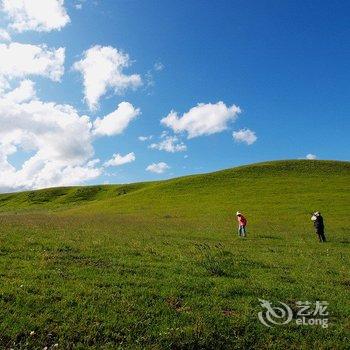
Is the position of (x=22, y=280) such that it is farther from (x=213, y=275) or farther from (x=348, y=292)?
(x=348, y=292)

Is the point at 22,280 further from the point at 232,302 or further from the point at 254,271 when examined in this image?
the point at 254,271

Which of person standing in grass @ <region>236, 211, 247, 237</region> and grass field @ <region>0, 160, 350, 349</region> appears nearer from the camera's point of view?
grass field @ <region>0, 160, 350, 349</region>

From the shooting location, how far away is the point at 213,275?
63.3 feet

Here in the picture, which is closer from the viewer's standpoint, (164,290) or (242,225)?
(164,290)

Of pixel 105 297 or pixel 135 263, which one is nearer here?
pixel 105 297

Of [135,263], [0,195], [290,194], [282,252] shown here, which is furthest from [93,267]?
[0,195]

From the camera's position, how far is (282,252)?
28875 mm

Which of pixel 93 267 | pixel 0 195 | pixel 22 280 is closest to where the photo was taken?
pixel 22 280

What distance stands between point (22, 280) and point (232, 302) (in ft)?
26.4

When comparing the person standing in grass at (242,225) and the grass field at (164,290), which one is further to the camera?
the person standing in grass at (242,225)

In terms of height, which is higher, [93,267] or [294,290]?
[93,267]

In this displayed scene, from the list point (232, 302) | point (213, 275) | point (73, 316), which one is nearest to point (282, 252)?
point (213, 275)

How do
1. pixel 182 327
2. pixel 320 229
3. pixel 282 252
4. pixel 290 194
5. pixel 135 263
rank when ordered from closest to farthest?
pixel 182 327 < pixel 135 263 < pixel 282 252 < pixel 320 229 < pixel 290 194

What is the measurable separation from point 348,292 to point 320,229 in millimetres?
20260
